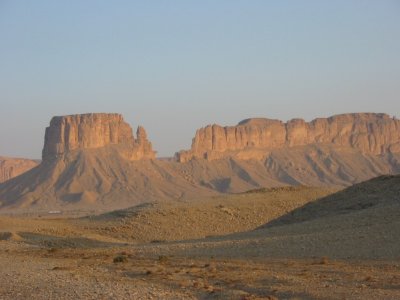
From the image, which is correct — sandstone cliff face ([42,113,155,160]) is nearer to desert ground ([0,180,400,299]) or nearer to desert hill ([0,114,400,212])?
desert hill ([0,114,400,212])

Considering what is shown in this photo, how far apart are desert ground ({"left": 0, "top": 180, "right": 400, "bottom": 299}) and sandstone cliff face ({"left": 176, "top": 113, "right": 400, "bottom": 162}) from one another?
119245mm

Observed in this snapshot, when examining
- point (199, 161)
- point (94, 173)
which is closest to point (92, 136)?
point (94, 173)

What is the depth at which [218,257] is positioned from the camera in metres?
26.1

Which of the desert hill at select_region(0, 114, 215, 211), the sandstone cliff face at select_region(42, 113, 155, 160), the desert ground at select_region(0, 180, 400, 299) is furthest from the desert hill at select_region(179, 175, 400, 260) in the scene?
the sandstone cliff face at select_region(42, 113, 155, 160)

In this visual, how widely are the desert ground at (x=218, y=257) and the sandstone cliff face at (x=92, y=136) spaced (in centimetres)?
10296

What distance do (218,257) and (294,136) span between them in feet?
507

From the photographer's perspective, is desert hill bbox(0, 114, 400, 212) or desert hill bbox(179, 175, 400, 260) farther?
desert hill bbox(0, 114, 400, 212)

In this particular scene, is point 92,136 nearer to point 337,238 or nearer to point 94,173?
point 94,173

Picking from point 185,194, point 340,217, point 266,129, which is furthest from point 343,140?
point 340,217

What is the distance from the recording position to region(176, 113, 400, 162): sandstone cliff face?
17200cm

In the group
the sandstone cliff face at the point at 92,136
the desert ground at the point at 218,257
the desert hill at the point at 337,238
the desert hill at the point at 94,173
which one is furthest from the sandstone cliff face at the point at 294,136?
the desert hill at the point at 337,238

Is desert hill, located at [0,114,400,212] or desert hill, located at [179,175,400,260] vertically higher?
desert hill, located at [0,114,400,212]

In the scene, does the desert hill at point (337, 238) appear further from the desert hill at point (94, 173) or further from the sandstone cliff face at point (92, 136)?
the sandstone cliff face at point (92, 136)

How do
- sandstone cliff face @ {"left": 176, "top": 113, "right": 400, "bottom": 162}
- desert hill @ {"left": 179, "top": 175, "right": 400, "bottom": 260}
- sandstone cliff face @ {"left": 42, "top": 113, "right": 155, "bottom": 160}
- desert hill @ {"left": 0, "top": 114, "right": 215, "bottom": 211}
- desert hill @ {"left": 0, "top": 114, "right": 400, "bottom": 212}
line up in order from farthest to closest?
sandstone cliff face @ {"left": 176, "top": 113, "right": 400, "bottom": 162} → sandstone cliff face @ {"left": 42, "top": 113, "right": 155, "bottom": 160} → desert hill @ {"left": 0, "top": 114, "right": 400, "bottom": 212} → desert hill @ {"left": 0, "top": 114, "right": 215, "bottom": 211} → desert hill @ {"left": 179, "top": 175, "right": 400, "bottom": 260}
